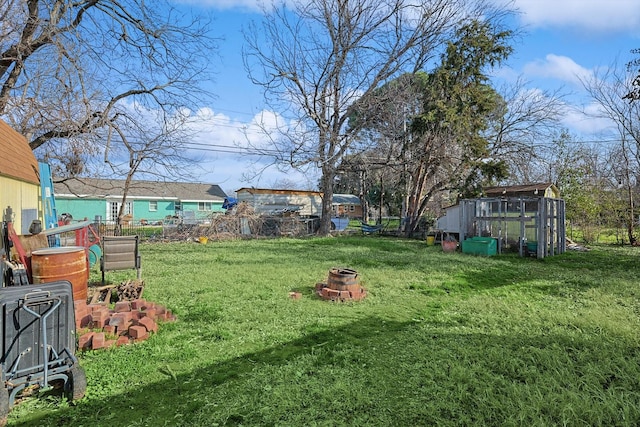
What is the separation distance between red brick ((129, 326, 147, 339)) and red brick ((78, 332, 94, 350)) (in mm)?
357

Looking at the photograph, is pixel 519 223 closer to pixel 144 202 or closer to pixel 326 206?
pixel 326 206

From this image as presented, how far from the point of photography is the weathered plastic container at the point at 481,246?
10805 millimetres

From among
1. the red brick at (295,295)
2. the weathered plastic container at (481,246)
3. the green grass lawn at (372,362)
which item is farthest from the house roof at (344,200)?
the red brick at (295,295)

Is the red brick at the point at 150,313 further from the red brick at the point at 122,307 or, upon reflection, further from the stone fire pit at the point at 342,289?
the stone fire pit at the point at 342,289

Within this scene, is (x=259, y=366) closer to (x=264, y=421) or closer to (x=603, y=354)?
(x=264, y=421)

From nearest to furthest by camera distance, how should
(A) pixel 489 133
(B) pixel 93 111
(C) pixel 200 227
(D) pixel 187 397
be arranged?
(D) pixel 187 397 < (B) pixel 93 111 < (C) pixel 200 227 < (A) pixel 489 133

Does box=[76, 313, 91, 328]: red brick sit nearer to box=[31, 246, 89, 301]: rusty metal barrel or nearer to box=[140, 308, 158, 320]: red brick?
box=[31, 246, 89, 301]: rusty metal barrel

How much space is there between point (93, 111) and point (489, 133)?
1655 centimetres

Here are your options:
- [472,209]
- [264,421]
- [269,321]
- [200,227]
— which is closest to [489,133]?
[472,209]

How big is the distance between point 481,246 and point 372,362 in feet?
30.3

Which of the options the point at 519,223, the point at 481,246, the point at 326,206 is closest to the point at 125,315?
the point at 481,246

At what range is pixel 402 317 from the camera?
176 inches

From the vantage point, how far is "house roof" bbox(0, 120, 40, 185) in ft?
16.7

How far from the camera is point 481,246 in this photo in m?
10.9
